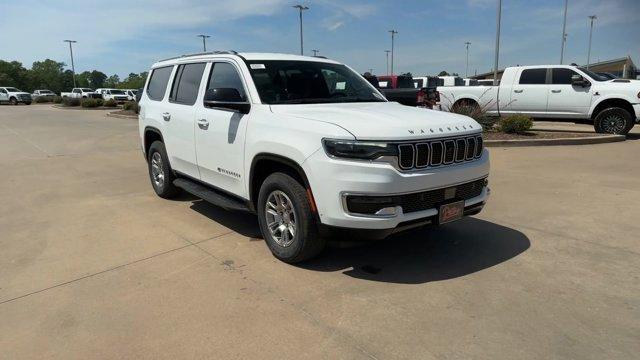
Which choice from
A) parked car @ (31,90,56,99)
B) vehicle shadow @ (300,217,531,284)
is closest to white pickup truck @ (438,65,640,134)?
vehicle shadow @ (300,217,531,284)

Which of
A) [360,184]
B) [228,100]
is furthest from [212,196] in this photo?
[360,184]

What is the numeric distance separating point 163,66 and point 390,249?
13.6 feet

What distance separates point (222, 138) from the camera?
4820 millimetres

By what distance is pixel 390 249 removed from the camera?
458 cm

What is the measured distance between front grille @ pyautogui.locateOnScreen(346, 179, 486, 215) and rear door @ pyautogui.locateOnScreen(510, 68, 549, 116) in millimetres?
10478

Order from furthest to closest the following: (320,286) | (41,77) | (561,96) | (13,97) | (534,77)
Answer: (41,77), (13,97), (534,77), (561,96), (320,286)

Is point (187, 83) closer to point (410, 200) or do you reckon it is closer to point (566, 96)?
point (410, 200)

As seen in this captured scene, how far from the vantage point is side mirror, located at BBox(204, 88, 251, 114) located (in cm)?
436

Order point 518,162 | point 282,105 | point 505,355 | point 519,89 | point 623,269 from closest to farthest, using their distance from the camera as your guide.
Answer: point 505,355 < point 623,269 < point 282,105 < point 518,162 < point 519,89

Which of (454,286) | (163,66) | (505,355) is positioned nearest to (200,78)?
(163,66)

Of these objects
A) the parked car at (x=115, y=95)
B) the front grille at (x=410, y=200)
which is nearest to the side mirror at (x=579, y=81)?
the front grille at (x=410, y=200)

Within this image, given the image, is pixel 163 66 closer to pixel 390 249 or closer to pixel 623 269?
pixel 390 249

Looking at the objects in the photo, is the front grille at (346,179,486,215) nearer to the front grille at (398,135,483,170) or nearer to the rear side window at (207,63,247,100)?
the front grille at (398,135,483,170)

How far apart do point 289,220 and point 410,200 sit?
42.8 inches
